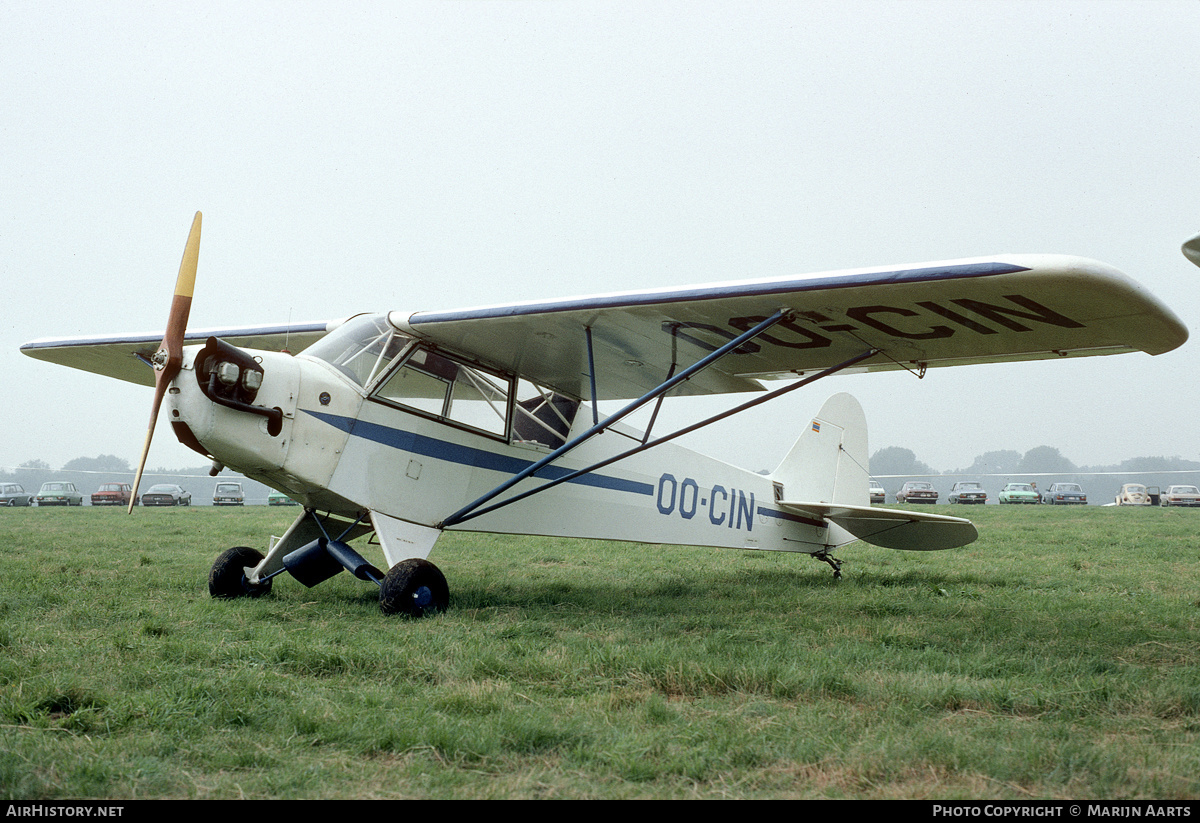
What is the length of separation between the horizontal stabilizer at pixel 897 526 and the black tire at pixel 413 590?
16.2ft

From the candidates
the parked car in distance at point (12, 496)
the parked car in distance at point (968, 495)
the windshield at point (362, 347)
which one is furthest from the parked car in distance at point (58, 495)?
the parked car in distance at point (968, 495)

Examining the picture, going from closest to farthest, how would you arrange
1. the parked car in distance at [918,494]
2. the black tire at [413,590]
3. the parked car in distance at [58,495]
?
the black tire at [413,590]
the parked car in distance at [58,495]
the parked car in distance at [918,494]

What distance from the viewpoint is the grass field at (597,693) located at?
8.74 ft

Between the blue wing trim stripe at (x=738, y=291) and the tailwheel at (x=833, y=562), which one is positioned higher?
the blue wing trim stripe at (x=738, y=291)

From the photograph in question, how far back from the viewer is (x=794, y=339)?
6.64 metres

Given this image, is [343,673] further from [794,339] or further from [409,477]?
[794,339]

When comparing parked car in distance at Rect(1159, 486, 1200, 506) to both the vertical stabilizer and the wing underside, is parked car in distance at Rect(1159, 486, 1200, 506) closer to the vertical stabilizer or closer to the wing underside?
the vertical stabilizer

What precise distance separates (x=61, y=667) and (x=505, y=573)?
5.45 metres

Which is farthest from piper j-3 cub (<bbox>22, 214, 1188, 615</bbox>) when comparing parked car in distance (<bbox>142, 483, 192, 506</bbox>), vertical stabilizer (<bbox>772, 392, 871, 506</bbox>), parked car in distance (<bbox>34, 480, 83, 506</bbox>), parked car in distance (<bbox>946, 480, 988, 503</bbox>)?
parked car in distance (<bbox>946, 480, 988, 503</bbox>)

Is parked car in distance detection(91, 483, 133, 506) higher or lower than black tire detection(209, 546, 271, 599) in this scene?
lower

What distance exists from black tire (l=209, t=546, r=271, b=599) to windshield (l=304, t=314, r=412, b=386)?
1.81 metres

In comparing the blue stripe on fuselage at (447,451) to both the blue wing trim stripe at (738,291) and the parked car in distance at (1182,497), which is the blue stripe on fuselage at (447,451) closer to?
the blue wing trim stripe at (738,291)

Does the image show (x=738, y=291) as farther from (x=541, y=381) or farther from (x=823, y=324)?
(x=541, y=381)

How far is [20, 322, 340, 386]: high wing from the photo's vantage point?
8.55 m
